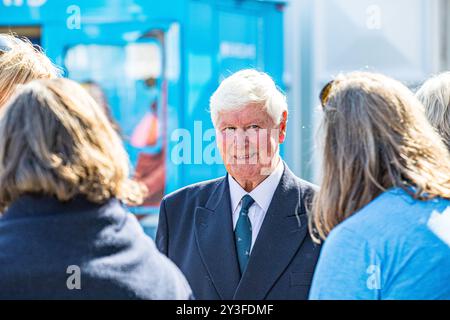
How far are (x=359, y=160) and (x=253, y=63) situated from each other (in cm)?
346

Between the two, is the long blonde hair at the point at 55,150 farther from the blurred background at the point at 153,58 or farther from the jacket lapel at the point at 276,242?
the blurred background at the point at 153,58

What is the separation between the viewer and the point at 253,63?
5270mm

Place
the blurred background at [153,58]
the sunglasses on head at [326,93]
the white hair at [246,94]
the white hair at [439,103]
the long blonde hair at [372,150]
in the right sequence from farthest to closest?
the blurred background at [153,58]
the white hair at [246,94]
the white hair at [439,103]
the sunglasses on head at [326,93]
the long blonde hair at [372,150]

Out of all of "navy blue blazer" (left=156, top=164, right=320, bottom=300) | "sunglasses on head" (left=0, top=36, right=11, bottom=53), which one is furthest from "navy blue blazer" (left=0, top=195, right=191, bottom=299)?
"sunglasses on head" (left=0, top=36, right=11, bottom=53)

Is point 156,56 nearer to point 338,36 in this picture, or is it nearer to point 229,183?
point 338,36

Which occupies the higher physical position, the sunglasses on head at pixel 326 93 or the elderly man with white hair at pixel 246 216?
the sunglasses on head at pixel 326 93

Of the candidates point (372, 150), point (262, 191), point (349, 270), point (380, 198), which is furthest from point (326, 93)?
point (262, 191)

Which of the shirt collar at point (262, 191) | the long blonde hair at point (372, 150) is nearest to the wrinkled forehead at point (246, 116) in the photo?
the shirt collar at point (262, 191)

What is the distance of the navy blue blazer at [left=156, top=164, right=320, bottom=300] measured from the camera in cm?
245

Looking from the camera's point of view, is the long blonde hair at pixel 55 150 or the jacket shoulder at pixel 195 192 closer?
the long blonde hair at pixel 55 150

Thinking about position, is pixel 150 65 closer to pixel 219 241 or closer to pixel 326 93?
pixel 219 241

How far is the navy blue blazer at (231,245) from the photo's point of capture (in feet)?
8.04

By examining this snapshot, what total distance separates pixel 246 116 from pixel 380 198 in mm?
995
